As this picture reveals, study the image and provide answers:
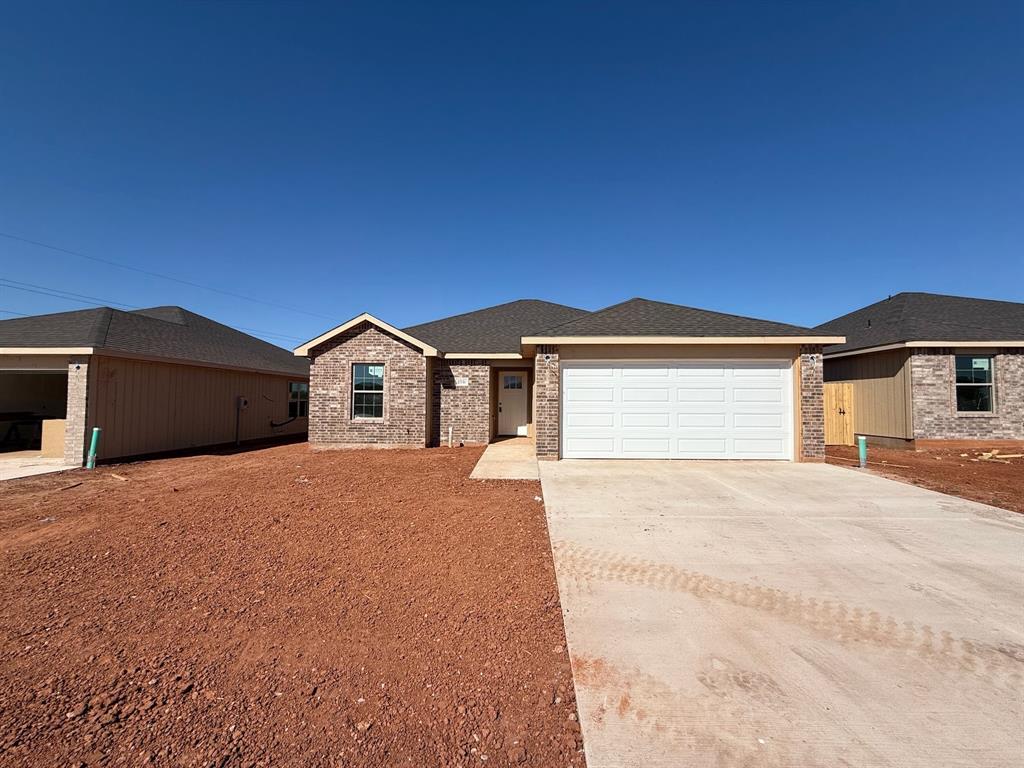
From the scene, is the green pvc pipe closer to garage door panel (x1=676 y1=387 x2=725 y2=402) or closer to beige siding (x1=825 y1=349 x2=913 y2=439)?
garage door panel (x1=676 y1=387 x2=725 y2=402)

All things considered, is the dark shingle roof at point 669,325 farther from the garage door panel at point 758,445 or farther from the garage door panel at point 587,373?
the garage door panel at point 758,445

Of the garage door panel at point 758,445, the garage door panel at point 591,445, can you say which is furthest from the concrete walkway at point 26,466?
the garage door panel at point 758,445

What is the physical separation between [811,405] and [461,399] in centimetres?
929

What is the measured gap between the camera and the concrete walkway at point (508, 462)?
27.7 feet

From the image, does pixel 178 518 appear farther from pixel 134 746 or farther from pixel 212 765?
pixel 212 765

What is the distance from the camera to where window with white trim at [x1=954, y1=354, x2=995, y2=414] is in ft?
41.6

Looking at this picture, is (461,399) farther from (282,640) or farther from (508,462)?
(282,640)

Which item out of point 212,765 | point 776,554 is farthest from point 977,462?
point 212,765

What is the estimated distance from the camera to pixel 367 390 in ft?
42.3

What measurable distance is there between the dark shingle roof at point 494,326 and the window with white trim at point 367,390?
213cm

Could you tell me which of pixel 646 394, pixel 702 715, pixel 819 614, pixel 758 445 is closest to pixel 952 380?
pixel 758 445

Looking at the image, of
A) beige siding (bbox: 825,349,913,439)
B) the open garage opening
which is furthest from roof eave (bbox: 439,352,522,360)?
beige siding (bbox: 825,349,913,439)

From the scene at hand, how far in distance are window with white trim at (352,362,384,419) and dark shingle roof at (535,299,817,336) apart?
5507 millimetres

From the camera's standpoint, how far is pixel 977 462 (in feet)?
35.6
